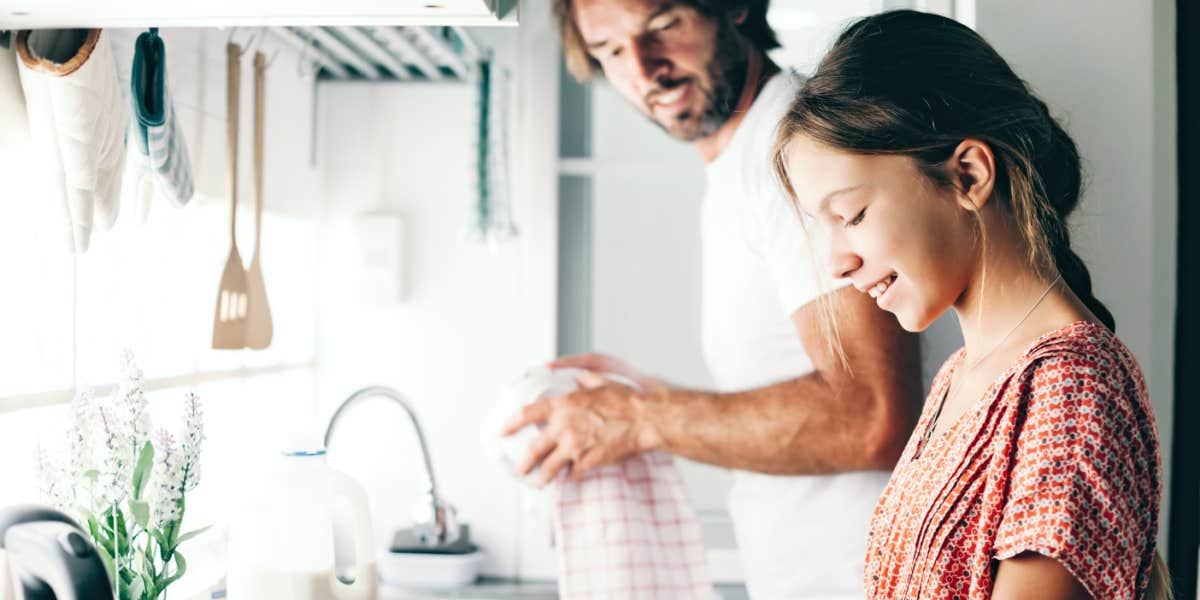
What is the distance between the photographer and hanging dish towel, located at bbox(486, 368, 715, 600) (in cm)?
134

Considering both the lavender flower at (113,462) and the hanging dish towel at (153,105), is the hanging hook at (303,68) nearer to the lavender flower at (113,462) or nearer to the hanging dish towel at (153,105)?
the hanging dish towel at (153,105)

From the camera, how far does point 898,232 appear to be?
0.78 m

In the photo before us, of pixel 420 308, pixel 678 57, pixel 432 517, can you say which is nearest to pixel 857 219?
pixel 678 57

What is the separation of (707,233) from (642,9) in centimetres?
41

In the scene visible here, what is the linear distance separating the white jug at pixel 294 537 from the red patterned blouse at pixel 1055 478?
0.61 m

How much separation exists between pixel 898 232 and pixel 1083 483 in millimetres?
235

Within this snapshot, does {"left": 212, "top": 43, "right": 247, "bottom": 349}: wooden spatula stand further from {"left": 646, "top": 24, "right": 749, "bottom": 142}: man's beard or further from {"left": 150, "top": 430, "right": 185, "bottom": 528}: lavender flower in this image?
{"left": 646, "top": 24, "right": 749, "bottom": 142}: man's beard

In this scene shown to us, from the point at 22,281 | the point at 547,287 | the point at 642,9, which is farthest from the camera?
the point at 547,287

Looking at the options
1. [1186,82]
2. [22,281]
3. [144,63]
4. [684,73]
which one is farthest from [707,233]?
[22,281]

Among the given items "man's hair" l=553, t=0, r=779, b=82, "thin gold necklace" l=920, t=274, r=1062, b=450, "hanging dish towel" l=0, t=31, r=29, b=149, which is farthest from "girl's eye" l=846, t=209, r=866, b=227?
"man's hair" l=553, t=0, r=779, b=82

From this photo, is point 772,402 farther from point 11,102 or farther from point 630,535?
point 11,102

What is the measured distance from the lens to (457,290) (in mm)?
2217

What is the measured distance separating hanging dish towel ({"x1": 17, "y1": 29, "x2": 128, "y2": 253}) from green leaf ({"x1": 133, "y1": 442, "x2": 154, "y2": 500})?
224 mm

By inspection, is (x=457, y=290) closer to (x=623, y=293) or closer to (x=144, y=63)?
(x=623, y=293)
